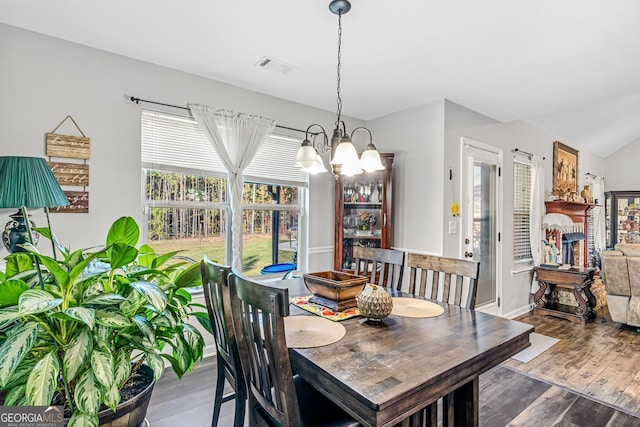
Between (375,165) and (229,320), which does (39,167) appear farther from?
(375,165)

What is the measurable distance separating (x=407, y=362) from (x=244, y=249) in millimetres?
2363

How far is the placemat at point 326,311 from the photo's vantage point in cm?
171

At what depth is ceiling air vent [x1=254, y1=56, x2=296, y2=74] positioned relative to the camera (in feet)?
8.64

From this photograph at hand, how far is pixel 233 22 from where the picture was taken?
2139 millimetres

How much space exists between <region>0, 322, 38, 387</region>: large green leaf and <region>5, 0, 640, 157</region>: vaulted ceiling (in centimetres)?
184

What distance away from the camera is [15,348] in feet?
3.29

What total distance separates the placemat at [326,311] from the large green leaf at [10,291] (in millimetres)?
1219

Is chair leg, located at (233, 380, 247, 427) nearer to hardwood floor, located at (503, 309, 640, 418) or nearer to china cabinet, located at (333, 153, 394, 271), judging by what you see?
china cabinet, located at (333, 153, 394, 271)

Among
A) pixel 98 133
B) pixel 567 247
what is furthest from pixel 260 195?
pixel 567 247

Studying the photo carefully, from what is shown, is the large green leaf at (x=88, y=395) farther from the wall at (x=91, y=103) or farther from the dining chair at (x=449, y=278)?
the wall at (x=91, y=103)

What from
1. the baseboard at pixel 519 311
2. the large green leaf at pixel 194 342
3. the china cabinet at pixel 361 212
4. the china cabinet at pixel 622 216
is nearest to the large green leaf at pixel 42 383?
the large green leaf at pixel 194 342

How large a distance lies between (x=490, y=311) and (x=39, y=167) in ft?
14.7

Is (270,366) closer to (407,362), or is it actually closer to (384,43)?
(407,362)

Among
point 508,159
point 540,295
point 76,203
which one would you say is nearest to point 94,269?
point 76,203
